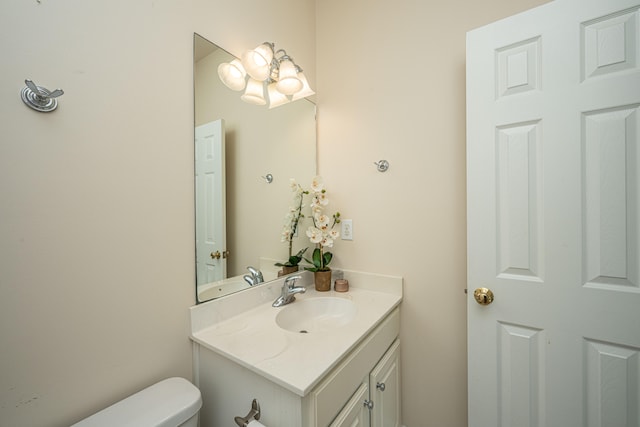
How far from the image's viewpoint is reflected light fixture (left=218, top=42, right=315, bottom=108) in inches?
42.6

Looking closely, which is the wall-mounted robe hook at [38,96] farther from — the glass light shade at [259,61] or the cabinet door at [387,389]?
the cabinet door at [387,389]

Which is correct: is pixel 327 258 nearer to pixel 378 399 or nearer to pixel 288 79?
pixel 378 399

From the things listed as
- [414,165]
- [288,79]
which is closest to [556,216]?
[414,165]

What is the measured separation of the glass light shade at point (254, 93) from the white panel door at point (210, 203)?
201mm

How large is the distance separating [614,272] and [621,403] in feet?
1.37

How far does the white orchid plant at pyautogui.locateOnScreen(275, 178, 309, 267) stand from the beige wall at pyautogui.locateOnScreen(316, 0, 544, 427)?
0.22 meters

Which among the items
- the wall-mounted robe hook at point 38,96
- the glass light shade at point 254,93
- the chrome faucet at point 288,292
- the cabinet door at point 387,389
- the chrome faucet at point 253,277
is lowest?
the cabinet door at point 387,389

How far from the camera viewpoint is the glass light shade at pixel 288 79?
120 cm

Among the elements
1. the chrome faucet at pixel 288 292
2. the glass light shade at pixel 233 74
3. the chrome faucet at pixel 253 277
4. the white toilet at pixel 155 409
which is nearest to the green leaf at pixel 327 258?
the chrome faucet at pixel 288 292

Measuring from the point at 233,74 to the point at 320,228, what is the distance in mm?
821

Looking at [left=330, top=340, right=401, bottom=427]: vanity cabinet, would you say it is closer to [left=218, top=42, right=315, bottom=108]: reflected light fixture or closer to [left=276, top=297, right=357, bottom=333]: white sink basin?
[left=276, top=297, right=357, bottom=333]: white sink basin

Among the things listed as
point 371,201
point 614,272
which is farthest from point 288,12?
point 614,272

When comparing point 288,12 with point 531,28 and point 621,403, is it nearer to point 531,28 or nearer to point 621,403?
point 531,28

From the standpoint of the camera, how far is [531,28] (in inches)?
35.5
